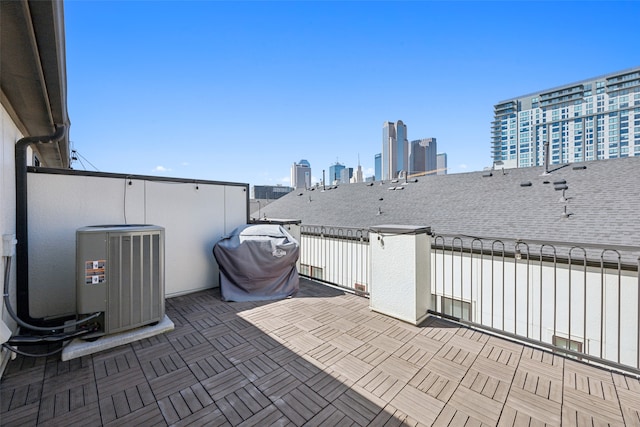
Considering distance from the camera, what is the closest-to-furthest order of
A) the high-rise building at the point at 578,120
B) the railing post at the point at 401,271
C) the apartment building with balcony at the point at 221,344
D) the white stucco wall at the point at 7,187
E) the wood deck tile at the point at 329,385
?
the apartment building with balcony at the point at 221,344
the wood deck tile at the point at 329,385
the white stucco wall at the point at 7,187
the railing post at the point at 401,271
the high-rise building at the point at 578,120

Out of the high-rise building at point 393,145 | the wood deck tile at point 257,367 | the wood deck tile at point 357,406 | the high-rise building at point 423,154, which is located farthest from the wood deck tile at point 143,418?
the high-rise building at point 423,154

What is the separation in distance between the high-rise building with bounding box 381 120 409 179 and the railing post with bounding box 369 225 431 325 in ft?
103


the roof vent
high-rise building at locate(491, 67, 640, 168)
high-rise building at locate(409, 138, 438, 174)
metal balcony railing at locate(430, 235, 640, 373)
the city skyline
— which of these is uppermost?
high-rise building at locate(491, 67, 640, 168)

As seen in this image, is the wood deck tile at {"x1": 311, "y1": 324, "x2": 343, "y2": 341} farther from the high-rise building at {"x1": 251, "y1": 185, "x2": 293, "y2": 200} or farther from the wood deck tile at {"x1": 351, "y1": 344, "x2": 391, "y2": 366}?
the high-rise building at {"x1": 251, "y1": 185, "x2": 293, "y2": 200}

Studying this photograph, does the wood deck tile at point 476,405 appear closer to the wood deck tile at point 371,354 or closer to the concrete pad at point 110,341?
the wood deck tile at point 371,354

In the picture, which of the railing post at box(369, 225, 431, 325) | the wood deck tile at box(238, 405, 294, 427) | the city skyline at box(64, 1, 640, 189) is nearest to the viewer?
the wood deck tile at box(238, 405, 294, 427)

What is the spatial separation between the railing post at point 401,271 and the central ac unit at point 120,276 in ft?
8.07

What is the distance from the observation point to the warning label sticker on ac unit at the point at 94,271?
2.46 metres

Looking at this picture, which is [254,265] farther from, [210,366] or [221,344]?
[210,366]

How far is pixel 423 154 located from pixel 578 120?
48827 mm

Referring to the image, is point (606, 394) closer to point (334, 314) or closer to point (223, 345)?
point (334, 314)

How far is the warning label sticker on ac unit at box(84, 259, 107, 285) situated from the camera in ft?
8.09

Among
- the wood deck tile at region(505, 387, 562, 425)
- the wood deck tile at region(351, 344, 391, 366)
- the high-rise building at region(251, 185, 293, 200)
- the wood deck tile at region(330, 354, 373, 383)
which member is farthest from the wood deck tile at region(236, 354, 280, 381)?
the high-rise building at region(251, 185, 293, 200)

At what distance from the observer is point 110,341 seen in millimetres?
2525
